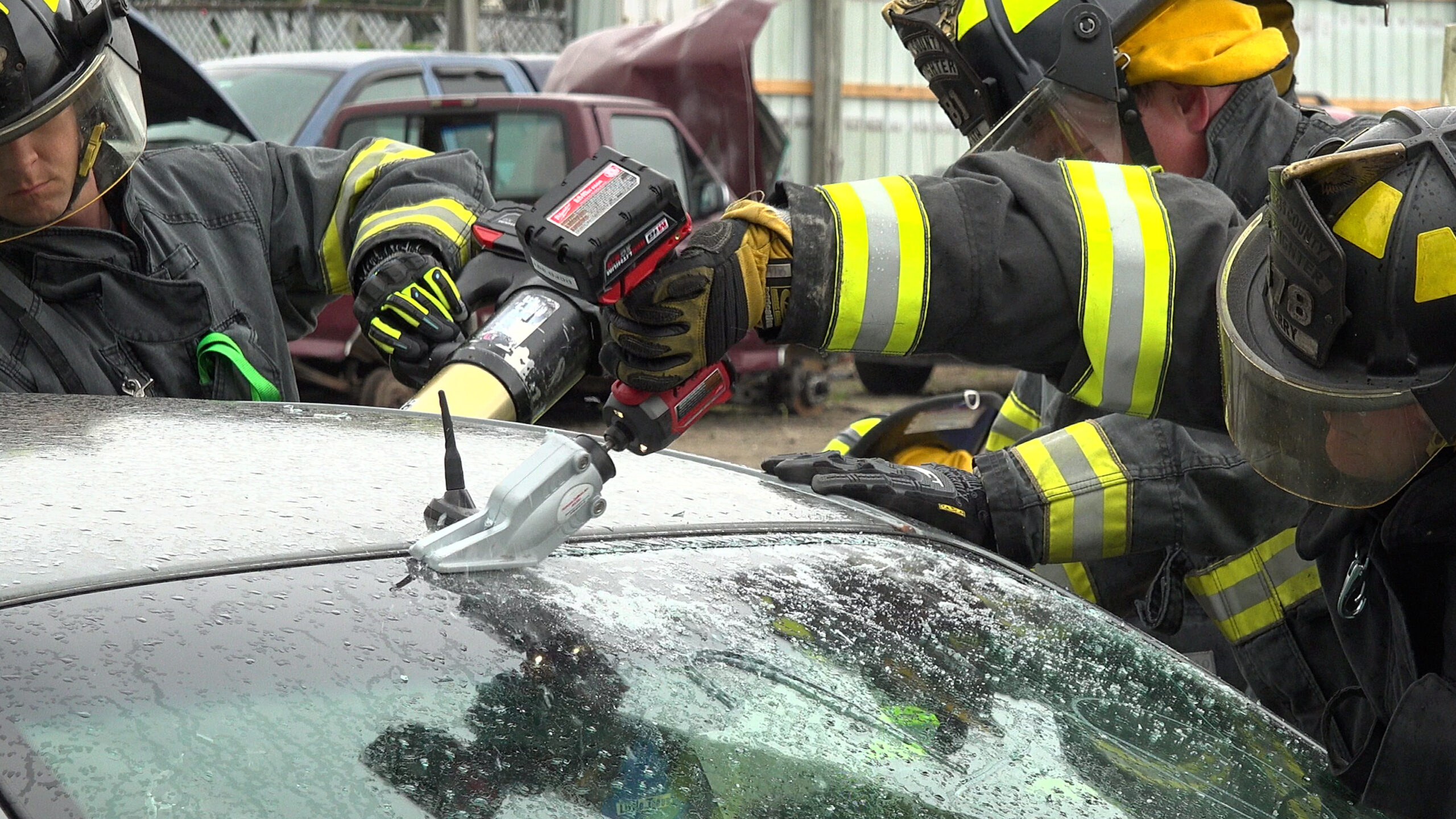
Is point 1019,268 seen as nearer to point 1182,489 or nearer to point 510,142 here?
point 1182,489

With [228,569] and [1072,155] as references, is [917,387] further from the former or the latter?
[228,569]

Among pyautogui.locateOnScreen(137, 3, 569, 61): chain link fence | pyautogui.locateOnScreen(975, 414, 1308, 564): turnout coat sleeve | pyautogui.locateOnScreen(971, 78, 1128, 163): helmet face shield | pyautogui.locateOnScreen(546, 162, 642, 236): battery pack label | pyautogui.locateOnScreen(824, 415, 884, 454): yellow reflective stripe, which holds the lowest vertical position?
pyautogui.locateOnScreen(137, 3, 569, 61): chain link fence

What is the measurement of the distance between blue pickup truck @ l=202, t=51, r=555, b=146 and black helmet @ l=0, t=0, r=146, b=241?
464 cm

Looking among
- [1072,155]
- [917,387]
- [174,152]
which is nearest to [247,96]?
[917,387]

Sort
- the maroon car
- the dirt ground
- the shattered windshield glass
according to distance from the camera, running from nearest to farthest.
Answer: the shattered windshield glass → the maroon car → the dirt ground

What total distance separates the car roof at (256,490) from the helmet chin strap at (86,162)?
714mm

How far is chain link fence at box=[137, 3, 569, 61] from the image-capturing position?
32.4ft

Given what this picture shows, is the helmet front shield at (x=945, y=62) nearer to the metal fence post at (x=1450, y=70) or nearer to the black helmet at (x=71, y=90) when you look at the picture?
the metal fence post at (x=1450, y=70)

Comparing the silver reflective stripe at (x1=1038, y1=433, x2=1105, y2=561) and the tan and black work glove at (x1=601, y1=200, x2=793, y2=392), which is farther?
the silver reflective stripe at (x1=1038, y1=433, x2=1105, y2=561)

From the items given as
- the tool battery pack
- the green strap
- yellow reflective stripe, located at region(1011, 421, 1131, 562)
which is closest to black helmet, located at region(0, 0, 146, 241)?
the green strap

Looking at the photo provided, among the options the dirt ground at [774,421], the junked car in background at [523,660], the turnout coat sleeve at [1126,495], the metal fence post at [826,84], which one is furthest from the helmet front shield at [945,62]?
the metal fence post at [826,84]

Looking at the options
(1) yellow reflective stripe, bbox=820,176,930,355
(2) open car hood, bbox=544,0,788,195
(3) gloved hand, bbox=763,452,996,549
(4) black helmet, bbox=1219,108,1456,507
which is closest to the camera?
(4) black helmet, bbox=1219,108,1456,507

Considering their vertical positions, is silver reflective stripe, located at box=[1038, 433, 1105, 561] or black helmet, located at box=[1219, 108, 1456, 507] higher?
black helmet, located at box=[1219, 108, 1456, 507]

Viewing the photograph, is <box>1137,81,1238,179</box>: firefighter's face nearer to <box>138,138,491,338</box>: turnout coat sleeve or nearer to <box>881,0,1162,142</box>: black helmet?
<box>881,0,1162,142</box>: black helmet
